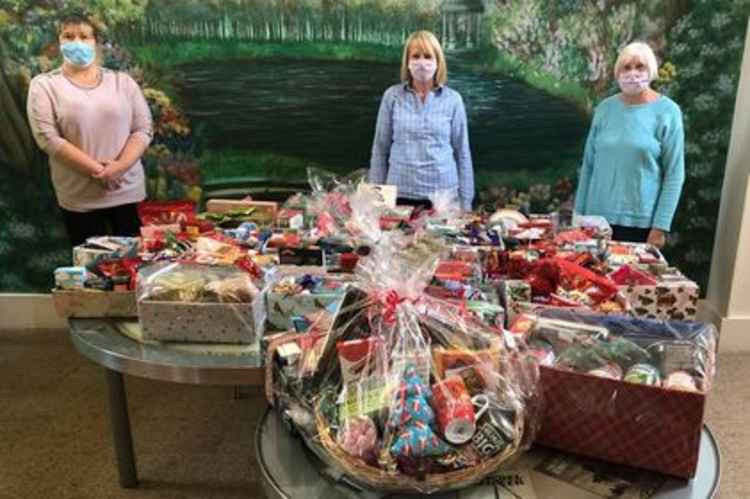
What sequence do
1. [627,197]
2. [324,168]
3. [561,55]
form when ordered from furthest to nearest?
1. [324,168]
2. [561,55]
3. [627,197]

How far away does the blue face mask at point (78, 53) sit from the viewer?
266 cm

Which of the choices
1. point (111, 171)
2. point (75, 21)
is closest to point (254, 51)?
point (75, 21)

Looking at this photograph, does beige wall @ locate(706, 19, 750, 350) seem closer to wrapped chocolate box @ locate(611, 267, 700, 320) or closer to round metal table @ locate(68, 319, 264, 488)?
wrapped chocolate box @ locate(611, 267, 700, 320)

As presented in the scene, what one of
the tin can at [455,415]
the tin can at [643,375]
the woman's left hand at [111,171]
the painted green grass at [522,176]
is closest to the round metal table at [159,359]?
the tin can at [455,415]

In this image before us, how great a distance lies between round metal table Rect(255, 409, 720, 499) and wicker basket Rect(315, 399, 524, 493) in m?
0.03

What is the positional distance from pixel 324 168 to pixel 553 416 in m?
2.45

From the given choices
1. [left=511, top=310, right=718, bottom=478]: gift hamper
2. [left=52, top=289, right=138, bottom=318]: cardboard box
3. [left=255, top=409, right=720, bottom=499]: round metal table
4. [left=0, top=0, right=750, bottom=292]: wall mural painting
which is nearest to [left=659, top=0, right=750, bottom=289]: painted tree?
[left=0, top=0, right=750, bottom=292]: wall mural painting

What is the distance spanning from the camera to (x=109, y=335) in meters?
1.58

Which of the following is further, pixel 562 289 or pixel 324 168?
pixel 324 168

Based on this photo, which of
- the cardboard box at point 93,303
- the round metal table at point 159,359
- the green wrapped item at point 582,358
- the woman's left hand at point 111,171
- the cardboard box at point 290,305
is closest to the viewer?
the green wrapped item at point 582,358

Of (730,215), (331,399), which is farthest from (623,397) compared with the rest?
(730,215)

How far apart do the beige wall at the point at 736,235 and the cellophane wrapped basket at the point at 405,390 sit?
235 cm

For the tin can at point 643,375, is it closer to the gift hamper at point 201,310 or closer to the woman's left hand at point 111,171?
the gift hamper at point 201,310

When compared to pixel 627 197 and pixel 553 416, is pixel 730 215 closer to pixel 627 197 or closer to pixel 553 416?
pixel 627 197
